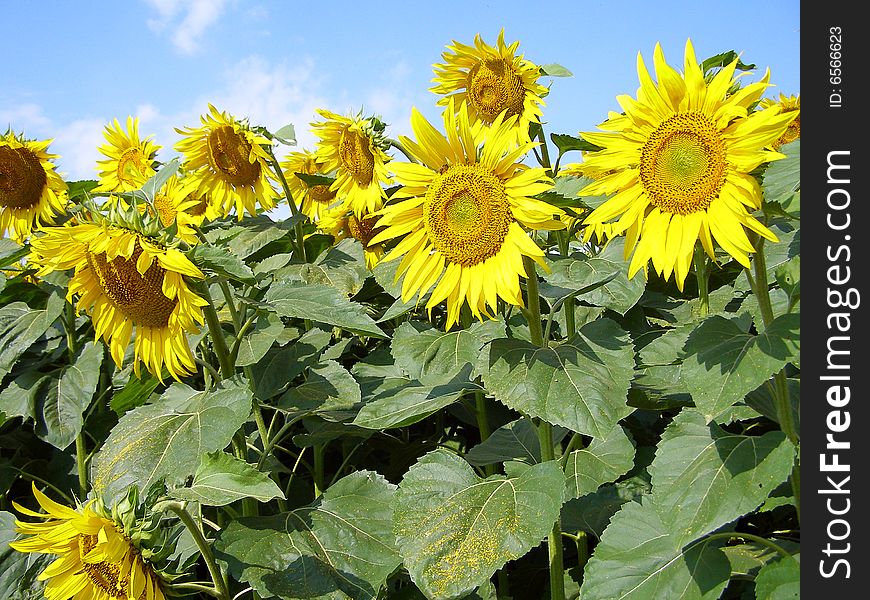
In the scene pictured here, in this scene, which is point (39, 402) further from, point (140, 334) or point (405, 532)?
point (405, 532)

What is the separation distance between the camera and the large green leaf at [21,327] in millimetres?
3357

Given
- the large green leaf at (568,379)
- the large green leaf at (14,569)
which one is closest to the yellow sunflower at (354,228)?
the large green leaf at (14,569)

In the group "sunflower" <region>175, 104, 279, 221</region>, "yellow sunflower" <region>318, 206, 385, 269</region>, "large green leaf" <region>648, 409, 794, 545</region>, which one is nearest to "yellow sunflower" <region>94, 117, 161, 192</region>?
"sunflower" <region>175, 104, 279, 221</region>

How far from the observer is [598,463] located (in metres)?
2.35

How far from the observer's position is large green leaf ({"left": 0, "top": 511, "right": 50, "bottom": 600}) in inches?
101

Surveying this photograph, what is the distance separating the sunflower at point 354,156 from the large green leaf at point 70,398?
1.27 metres

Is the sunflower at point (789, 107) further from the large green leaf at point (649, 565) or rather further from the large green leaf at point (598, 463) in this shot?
the large green leaf at point (649, 565)

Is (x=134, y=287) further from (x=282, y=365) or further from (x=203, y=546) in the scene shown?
(x=203, y=546)

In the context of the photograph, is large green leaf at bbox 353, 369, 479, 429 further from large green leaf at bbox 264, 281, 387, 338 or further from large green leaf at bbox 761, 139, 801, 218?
large green leaf at bbox 761, 139, 801, 218

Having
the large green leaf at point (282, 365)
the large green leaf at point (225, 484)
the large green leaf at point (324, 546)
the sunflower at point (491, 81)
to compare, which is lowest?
the large green leaf at point (324, 546)

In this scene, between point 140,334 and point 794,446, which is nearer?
point 794,446

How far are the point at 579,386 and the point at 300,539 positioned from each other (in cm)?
90
